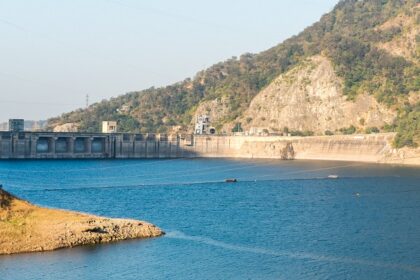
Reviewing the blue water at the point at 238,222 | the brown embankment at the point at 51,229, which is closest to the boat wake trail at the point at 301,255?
the blue water at the point at 238,222

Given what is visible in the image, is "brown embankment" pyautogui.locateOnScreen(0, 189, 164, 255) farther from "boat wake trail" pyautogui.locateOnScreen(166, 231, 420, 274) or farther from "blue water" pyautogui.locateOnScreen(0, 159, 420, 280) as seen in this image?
"boat wake trail" pyautogui.locateOnScreen(166, 231, 420, 274)

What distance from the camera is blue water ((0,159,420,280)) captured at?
6612 centimetres

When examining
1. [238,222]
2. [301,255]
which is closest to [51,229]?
[301,255]

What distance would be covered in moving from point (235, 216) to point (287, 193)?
33231mm

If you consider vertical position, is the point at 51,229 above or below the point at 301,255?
above

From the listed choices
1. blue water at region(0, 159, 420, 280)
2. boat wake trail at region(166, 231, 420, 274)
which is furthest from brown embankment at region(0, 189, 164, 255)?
boat wake trail at region(166, 231, 420, 274)

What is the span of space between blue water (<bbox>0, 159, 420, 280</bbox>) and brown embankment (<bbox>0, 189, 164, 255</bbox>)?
1.27 meters

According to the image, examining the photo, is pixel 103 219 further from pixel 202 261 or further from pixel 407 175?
pixel 407 175

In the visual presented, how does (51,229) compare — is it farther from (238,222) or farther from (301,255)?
(238,222)

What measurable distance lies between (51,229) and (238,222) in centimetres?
2732

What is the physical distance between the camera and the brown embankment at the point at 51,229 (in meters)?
68.9

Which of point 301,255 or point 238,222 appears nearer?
point 301,255

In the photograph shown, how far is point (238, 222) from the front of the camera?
92625 millimetres

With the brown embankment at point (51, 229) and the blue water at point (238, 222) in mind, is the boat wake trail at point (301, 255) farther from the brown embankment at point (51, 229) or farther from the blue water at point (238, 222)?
the brown embankment at point (51, 229)
